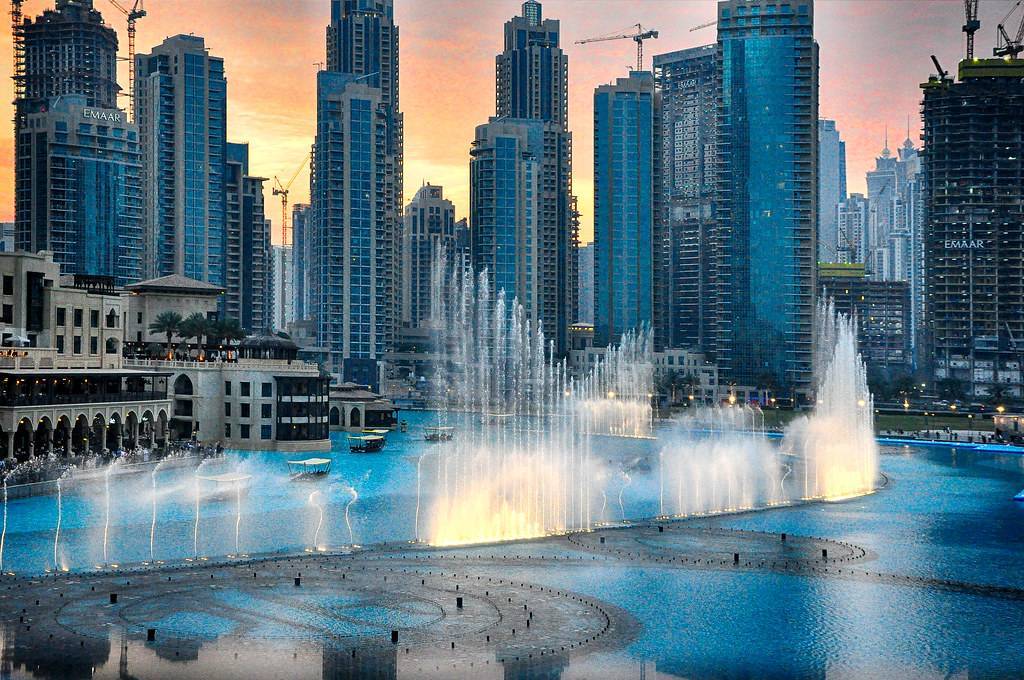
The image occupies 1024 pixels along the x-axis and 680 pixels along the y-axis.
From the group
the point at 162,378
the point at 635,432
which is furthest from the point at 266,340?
the point at 635,432

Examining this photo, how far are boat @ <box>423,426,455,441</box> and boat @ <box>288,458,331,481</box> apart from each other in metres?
43.9

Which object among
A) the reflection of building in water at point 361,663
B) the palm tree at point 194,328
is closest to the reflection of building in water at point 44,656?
the reflection of building in water at point 361,663

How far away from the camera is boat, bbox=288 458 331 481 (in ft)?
347

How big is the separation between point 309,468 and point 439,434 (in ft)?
161

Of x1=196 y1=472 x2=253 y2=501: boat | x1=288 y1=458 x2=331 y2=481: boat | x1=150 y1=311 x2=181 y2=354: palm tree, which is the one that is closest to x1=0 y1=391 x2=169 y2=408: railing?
x1=196 y1=472 x2=253 y2=501: boat

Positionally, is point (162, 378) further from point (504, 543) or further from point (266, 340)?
point (504, 543)

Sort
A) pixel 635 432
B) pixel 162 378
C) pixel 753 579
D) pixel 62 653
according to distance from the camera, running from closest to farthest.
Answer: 1. pixel 62 653
2. pixel 753 579
3. pixel 162 378
4. pixel 635 432

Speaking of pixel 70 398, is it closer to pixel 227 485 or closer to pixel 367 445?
pixel 227 485

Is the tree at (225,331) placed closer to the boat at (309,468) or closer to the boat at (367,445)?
the boat at (367,445)

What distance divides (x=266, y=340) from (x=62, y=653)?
8642cm

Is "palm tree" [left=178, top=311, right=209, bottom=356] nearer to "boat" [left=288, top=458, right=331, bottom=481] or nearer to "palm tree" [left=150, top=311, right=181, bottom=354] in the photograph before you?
"palm tree" [left=150, top=311, right=181, bottom=354]

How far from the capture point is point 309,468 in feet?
357

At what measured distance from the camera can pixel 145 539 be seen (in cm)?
6800

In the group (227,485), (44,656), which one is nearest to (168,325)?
(227,485)
